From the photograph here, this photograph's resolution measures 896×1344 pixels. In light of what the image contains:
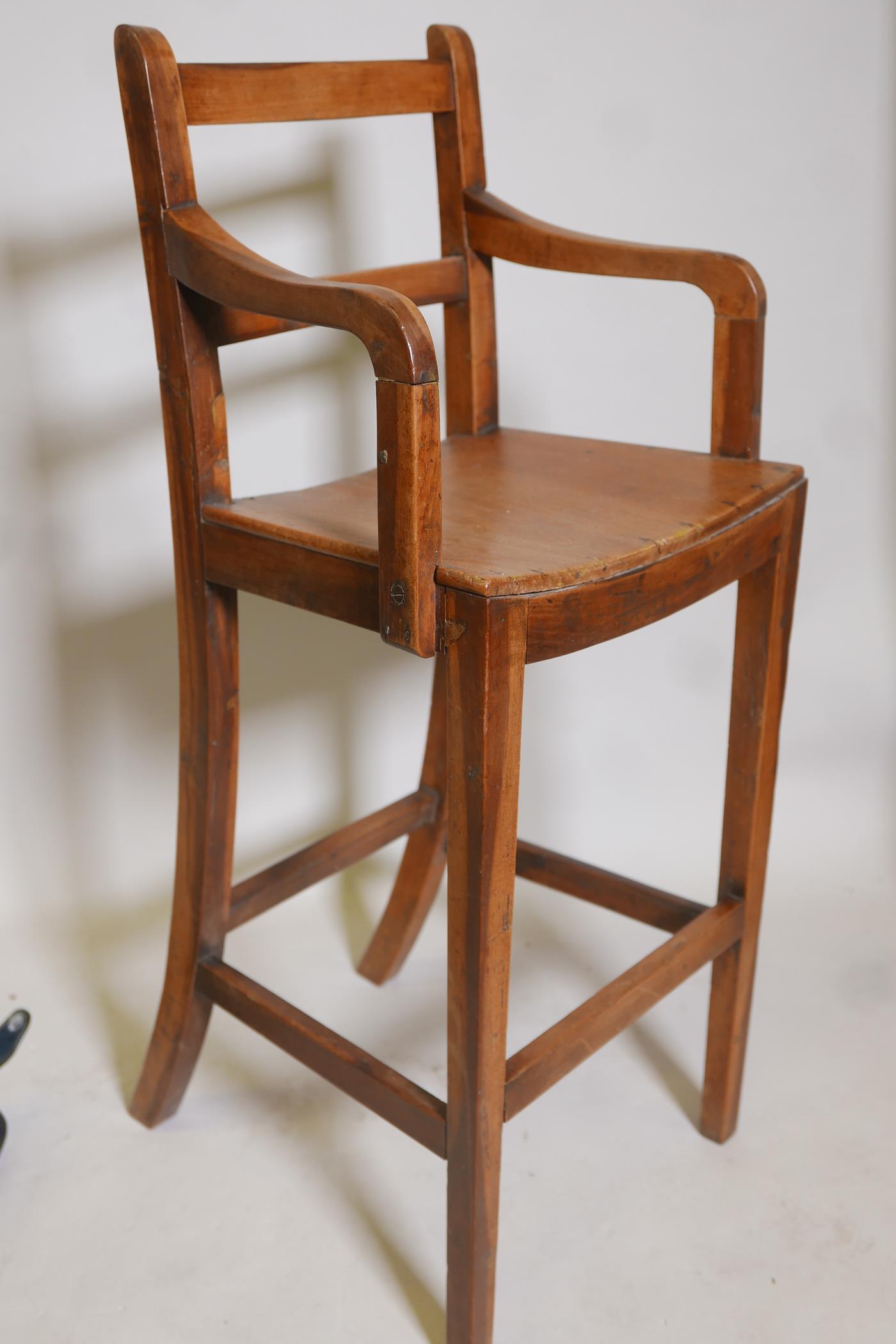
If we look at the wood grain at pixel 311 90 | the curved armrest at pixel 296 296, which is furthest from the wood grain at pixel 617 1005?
the wood grain at pixel 311 90

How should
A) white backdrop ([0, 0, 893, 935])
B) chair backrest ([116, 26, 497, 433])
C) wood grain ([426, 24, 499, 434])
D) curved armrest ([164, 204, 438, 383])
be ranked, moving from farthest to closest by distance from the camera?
white backdrop ([0, 0, 893, 935])
wood grain ([426, 24, 499, 434])
chair backrest ([116, 26, 497, 433])
curved armrest ([164, 204, 438, 383])

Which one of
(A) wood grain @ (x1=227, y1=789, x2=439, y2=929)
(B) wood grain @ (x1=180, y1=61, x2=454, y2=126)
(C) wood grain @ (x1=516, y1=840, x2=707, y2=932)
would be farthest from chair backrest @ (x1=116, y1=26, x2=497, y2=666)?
(C) wood grain @ (x1=516, y1=840, x2=707, y2=932)

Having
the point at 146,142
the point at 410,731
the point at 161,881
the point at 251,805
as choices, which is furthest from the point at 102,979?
the point at 146,142

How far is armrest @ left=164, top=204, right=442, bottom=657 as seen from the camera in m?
0.88

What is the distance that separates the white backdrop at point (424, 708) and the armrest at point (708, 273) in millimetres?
347

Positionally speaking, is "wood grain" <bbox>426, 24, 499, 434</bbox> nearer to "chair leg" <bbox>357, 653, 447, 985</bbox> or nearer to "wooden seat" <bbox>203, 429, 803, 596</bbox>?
"wooden seat" <bbox>203, 429, 803, 596</bbox>

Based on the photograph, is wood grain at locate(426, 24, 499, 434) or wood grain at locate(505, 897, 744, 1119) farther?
wood grain at locate(426, 24, 499, 434)

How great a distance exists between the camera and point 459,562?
94 centimetres

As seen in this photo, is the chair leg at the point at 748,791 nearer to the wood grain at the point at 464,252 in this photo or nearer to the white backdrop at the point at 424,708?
the white backdrop at the point at 424,708

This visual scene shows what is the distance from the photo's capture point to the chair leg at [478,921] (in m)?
0.93

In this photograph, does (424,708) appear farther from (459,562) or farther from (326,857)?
(459,562)

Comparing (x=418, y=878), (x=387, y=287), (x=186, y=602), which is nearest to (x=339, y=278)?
(x=387, y=287)

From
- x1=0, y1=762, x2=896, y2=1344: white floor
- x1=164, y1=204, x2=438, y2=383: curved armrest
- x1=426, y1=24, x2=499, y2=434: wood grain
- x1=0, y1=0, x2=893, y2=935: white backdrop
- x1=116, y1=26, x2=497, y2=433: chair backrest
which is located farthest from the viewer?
x1=0, y1=0, x2=893, y2=935: white backdrop

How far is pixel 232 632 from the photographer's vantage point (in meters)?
1.23
